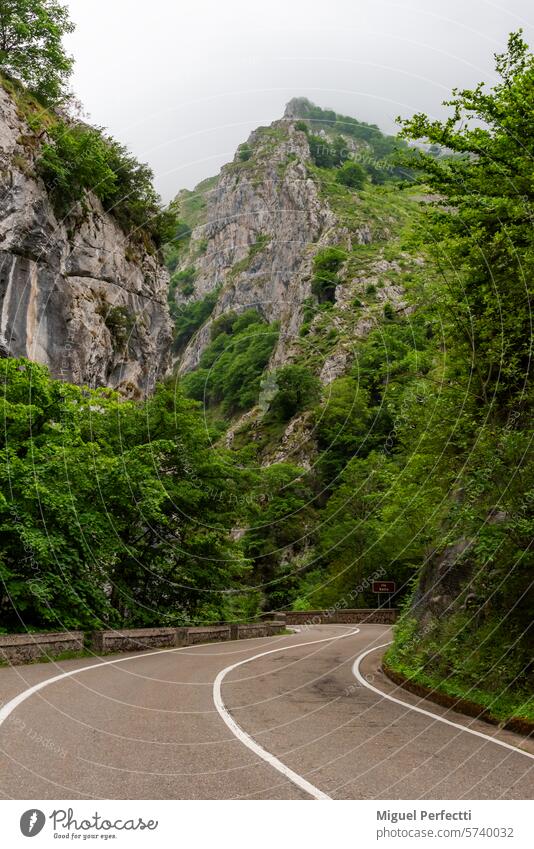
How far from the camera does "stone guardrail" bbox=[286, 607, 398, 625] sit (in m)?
48.6

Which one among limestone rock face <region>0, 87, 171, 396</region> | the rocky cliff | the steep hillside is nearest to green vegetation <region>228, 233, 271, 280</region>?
the rocky cliff

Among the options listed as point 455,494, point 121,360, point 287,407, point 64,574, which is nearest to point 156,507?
point 64,574

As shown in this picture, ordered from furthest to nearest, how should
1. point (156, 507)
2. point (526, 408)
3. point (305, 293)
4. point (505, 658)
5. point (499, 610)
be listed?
point (305, 293), point (156, 507), point (526, 408), point (499, 610), point (505, 658)

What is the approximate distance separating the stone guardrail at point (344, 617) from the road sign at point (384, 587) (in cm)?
132

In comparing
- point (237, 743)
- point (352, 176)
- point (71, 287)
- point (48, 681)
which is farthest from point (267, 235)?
point (237, 743)

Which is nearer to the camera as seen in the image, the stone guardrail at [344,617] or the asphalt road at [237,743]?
the asphalt road at [237,743]

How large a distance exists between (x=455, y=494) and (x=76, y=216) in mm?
28410

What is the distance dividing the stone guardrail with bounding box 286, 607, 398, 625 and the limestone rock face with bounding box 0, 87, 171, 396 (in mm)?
19768

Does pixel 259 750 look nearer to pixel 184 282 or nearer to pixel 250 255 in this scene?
pixel 250 255

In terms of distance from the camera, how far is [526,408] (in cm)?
1507

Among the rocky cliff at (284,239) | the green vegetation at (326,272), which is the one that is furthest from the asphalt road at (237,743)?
the green vegetation at (326,272)

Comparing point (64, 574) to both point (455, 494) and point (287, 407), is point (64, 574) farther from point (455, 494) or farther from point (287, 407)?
point (287, 407)

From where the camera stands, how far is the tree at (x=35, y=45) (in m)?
36.1

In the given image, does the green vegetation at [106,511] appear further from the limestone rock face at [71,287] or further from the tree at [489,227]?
the tree at [489,227]
